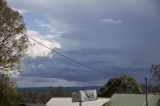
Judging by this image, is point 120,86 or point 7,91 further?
point 120,86

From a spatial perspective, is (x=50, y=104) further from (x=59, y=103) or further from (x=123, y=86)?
(x=123, y=86)

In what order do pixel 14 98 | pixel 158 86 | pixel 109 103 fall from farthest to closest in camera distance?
1. pixel 158 86
2. pixel 109 103
3. pixel 14 98

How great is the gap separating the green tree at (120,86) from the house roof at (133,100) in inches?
1478

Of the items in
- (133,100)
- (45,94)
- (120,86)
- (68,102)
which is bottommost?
(68,102)

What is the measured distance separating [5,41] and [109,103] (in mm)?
29807

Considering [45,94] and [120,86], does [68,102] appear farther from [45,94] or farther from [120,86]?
[45,94]

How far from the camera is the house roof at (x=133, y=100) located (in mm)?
60922

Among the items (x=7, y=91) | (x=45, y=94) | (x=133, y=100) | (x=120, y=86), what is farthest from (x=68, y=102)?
(x=45, y=94)

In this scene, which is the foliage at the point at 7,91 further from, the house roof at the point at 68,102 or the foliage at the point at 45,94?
the foliage at the point at 45,94

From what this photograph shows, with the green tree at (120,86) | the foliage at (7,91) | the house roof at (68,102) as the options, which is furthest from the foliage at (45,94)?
the foliage at (7,91)

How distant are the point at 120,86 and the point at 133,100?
39.8 metres

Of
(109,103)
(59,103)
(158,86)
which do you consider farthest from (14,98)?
(158,86)

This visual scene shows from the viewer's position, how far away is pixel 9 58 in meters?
Answer: 34.7

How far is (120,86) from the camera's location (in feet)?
334
